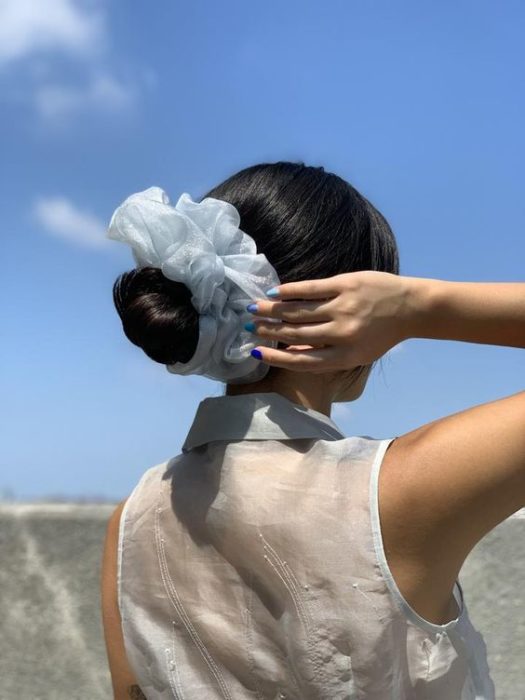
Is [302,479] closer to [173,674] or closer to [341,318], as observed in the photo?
[341,318]

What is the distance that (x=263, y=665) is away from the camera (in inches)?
51.2

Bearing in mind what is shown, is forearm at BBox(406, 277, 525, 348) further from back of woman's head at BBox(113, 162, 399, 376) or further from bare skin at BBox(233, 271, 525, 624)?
back of woman's head at BBox(113, 162, 399, 376)

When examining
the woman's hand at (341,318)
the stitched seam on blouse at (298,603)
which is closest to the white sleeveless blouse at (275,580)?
the stitched seam on blouse at (298,603)

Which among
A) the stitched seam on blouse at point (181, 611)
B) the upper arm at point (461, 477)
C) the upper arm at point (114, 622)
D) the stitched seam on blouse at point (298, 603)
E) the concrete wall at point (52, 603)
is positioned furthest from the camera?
the concrete wall at point (52, 603)

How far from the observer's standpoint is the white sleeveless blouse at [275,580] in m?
1.23

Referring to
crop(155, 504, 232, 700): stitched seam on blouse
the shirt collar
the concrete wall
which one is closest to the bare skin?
the shirt collar

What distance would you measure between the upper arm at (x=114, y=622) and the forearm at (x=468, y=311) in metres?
0.61

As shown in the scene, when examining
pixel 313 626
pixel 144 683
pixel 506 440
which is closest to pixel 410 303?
pixel 506 440

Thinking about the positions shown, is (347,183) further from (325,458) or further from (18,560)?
(18,560)

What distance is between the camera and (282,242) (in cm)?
139

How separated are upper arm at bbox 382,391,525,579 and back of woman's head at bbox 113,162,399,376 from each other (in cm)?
34

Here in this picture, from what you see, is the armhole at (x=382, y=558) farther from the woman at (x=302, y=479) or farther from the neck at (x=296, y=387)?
the neck at (x=296, y=387)

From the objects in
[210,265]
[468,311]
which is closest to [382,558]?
[468,311]

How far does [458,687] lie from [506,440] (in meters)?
0.39
